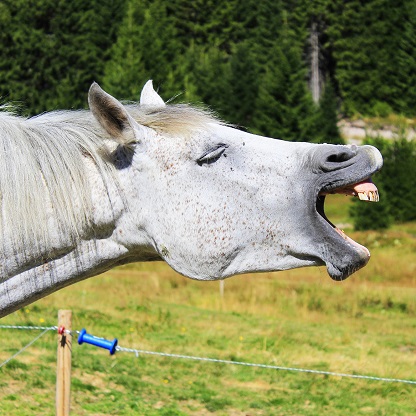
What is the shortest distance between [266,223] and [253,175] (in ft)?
0.55

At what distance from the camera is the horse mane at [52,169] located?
2535 mm

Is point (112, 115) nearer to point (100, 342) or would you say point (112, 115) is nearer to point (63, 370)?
point (100, 342)

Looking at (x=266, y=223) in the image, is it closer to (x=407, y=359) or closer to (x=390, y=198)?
(x=407, y=359)

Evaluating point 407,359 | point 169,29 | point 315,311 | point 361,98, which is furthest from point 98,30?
point 407,359

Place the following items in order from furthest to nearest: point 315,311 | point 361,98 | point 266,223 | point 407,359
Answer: point 361,98 → point 315,311 → point 407,359 → point 266,223

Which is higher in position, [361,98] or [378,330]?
[378,330]

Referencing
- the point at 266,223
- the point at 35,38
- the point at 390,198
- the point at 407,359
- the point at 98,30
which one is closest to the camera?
the point at 266,223

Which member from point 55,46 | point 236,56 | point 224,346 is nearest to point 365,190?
point 224,346

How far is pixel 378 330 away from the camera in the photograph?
1102 centimetres

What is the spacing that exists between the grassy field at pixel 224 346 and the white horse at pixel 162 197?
73cm

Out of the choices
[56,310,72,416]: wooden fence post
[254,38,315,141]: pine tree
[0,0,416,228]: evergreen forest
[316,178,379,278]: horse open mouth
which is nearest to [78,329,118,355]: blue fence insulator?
[56,310,72,416]: wooden fence post

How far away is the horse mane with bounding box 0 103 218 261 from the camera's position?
2535mm

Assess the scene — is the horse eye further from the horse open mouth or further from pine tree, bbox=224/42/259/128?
pine tree, bbox=224/42/259/128

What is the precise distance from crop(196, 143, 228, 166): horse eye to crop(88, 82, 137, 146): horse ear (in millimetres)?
236
